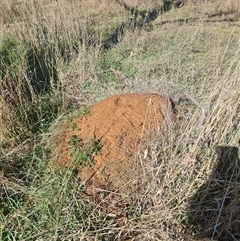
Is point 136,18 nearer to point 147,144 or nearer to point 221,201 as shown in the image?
point 147,144

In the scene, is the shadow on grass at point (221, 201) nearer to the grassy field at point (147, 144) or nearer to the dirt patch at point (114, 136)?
the grassy field at point (147, 144)

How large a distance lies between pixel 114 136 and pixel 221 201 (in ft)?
3.33

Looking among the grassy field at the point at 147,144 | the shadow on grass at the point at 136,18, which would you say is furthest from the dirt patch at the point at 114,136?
the shadow on grass at the point at 136,18

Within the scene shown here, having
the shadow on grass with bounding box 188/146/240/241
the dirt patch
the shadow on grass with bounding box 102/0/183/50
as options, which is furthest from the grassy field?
the shadow on grass with bounding box 102/0/183/50

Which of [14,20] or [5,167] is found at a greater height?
[14,20]

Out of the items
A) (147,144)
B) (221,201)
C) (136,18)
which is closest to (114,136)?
(147,144)

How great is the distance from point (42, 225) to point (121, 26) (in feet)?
17.7

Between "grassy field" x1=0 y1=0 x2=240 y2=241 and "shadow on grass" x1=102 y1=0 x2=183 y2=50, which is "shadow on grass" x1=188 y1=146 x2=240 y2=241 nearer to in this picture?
"grassy field" x1=0 y1=0 x2=240 y2=241

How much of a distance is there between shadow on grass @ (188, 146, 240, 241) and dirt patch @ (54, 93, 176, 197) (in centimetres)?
50

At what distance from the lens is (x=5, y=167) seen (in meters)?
2.97

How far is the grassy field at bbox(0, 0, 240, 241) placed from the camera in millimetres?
2277

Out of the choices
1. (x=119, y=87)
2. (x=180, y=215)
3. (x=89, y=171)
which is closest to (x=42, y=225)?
(x=89, y=171)

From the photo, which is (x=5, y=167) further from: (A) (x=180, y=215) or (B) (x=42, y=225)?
(A) (x=180, y=215)

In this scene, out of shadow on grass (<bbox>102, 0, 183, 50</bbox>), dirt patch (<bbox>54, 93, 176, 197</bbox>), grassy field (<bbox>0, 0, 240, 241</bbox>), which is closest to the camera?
grassy field (<bbox>0, 0, 240, 241</bbox>)
